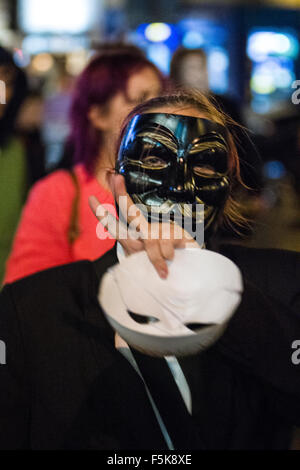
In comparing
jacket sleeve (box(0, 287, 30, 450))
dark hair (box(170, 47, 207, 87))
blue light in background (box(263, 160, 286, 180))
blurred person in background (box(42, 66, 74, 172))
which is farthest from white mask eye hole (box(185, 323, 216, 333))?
blurred person in background (box(42, 66, 74, 172))

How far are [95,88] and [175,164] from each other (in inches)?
25.0

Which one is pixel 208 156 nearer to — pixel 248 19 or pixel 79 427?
pixel 79 427

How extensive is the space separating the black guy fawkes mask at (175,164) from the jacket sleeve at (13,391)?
0.28 meters

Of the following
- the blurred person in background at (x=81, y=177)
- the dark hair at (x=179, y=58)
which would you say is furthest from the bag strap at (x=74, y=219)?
the dark hair at (x=179, y=58)

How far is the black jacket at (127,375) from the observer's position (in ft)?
2.15

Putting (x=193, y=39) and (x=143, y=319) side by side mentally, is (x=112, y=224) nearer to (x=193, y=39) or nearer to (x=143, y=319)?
(x=143, y=319)

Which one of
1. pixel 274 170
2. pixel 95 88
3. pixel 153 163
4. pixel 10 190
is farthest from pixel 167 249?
pixel 10 190

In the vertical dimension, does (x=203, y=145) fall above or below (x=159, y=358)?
above

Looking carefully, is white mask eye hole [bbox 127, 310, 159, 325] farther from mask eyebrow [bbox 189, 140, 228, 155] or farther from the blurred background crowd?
the blurred background crowd

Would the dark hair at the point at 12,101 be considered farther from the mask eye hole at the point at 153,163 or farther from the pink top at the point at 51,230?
the mask eye hole at the point at 153,163

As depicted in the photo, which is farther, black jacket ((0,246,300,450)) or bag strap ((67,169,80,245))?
bag strap ((67,169,80,245))

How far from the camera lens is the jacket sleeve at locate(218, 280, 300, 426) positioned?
63 cm

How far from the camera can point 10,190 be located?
1.51 meters

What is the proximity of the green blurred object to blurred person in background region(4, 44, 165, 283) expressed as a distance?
305 millimetres
